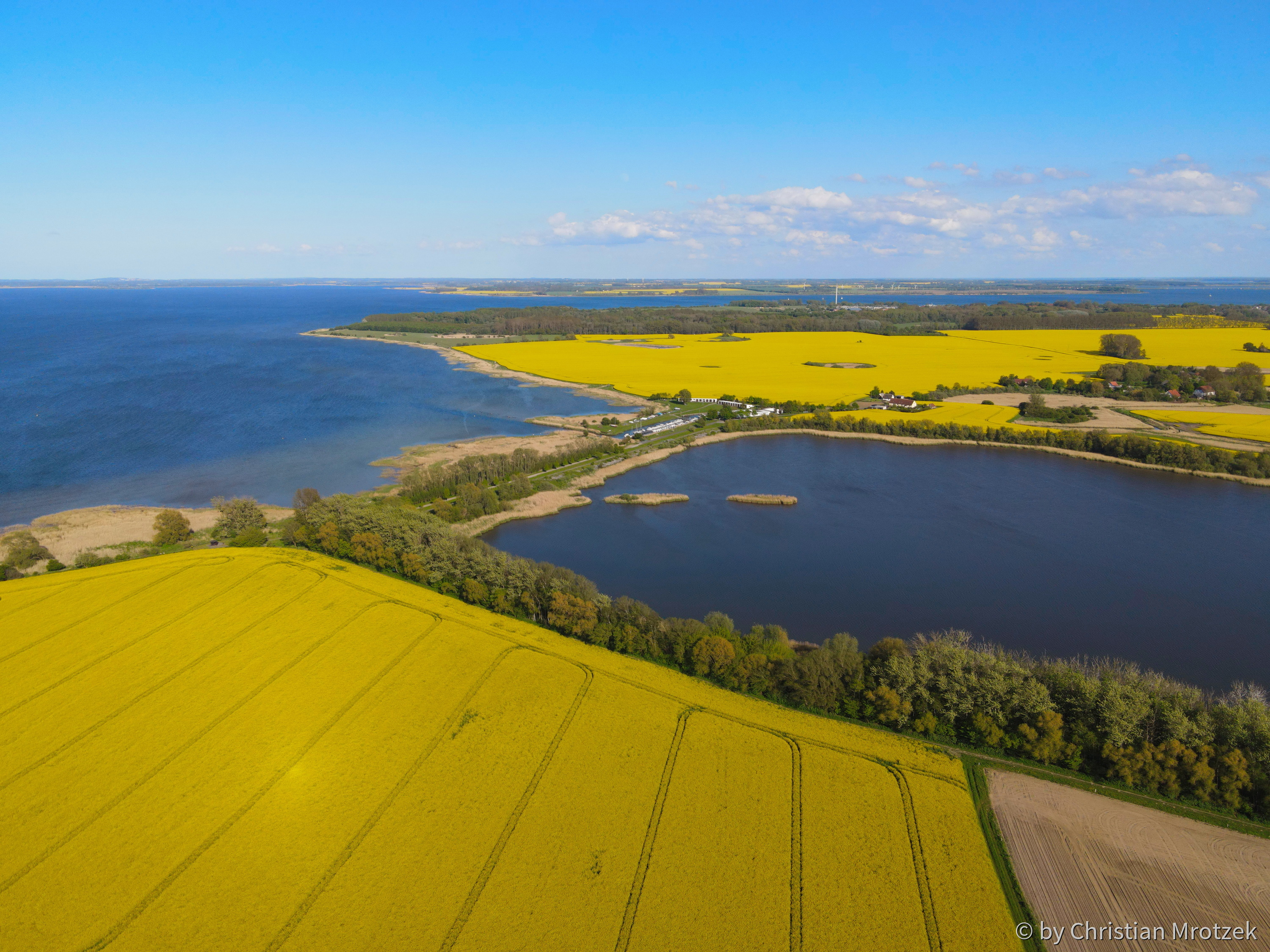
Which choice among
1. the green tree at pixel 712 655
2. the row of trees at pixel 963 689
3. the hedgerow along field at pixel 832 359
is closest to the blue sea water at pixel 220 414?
the hedgerow along field at pixel 832 359

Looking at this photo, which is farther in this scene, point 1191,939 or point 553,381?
point 553,381

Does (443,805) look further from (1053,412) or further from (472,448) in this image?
(1053,412)

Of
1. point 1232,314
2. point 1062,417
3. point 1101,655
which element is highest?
point 1232,314

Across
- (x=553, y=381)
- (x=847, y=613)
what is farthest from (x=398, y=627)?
(x=553, y=381)

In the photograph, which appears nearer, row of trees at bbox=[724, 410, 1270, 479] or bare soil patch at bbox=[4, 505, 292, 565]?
bare soil patch at bbox=[4, 505, 292, 565]

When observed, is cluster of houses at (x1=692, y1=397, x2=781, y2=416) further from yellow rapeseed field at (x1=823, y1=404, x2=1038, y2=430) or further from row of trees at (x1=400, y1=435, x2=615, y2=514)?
row of trees at (x1=400, y1=435, x2=615, y2=514)

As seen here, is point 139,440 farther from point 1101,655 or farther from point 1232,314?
point 1232,314

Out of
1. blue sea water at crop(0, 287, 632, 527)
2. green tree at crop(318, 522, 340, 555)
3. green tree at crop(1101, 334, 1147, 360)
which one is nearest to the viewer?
green tree at crop(318, 522, 340, 555)

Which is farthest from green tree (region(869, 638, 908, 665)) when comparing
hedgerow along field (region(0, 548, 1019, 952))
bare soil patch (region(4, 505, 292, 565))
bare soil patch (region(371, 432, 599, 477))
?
bare soil patch (region(4, 505, 292, 565))
